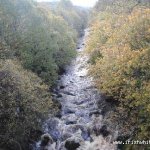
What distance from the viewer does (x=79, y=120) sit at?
1769 inches

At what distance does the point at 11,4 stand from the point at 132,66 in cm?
2473

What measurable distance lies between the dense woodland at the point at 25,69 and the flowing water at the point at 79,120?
2010 millimetres

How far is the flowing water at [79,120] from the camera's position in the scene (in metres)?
39.3

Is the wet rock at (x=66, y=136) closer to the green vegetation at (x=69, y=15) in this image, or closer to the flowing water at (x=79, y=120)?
the flowing water at (x=79, y=120)

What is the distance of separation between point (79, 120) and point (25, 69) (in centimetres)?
1084

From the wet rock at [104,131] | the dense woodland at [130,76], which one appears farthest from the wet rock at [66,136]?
the dense woodland at [130,76]

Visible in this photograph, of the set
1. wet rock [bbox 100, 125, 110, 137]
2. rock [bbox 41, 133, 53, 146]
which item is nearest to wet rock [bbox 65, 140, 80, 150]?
rock [bbox 41, 133, 53, 146]

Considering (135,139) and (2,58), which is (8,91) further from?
(135,139)

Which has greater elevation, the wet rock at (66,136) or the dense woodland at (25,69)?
the dense woodland at (25,69)

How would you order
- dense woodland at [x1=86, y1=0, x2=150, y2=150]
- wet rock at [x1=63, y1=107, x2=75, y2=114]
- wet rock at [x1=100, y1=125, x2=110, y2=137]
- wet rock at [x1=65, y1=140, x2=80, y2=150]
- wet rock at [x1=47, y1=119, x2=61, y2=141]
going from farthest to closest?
wet rock at [x1=63, y1=107, x2=75, y2=114] → wet rock at [x1=47, y1=119, x2=61, y2=141] → wet rock at [x1=100, y1=125, x2=110, y2=137] → wet rock at [x1=65, y1=140, x2=80, y2=150] → dense woodland at [x1=86, y1=0, x2=150, y2=150]

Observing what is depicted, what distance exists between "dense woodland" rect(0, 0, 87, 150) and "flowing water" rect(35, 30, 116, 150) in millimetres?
2010

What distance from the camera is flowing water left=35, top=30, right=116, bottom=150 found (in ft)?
129

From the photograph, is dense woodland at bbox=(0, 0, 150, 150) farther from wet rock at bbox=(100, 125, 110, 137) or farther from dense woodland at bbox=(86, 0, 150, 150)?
wet rock at bbox=(100, 125, 110, 137)

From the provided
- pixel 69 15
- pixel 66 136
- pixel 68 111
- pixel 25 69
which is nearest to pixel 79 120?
pixel 68 111
